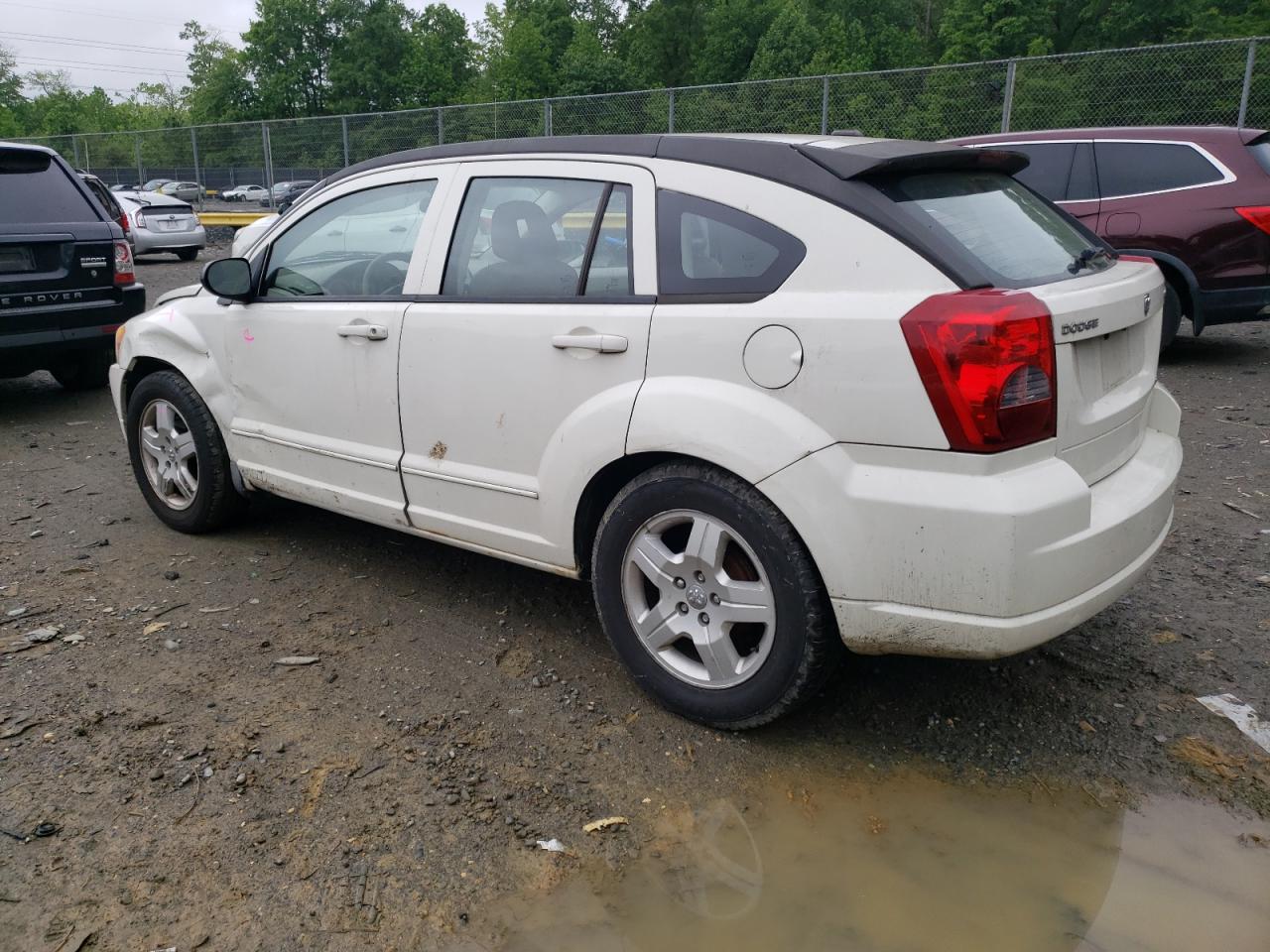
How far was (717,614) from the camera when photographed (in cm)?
310

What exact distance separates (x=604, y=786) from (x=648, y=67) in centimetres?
7309

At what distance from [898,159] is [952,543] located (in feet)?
3.61

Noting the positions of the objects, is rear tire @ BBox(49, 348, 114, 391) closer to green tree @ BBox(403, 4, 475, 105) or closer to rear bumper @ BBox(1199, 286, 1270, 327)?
rear bumper @ BBox(1199, 286, 1270, 327)

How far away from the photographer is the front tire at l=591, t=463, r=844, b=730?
2.91 meters

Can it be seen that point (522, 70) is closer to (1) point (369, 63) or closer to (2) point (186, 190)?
(1) point (369, 63)

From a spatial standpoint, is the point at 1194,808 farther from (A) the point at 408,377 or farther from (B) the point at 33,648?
(B) the point at 33,648

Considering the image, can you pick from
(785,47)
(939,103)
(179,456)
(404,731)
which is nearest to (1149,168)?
(939,103)

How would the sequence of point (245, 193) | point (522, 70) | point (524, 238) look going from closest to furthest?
point (524, 238) < point (245, 193) < point (522, 70)

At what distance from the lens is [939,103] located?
1411 cm

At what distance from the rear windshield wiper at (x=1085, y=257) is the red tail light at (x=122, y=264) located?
6.73 metres

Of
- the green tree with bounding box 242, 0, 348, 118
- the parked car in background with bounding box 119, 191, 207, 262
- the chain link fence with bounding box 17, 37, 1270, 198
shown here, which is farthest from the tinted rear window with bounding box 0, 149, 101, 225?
the green tree with bounding box 242, 0, 348, 118

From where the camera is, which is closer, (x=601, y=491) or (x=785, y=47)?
A: (x=601, y=491)

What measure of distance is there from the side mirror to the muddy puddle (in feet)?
9.23

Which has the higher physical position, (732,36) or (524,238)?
(732,36)
